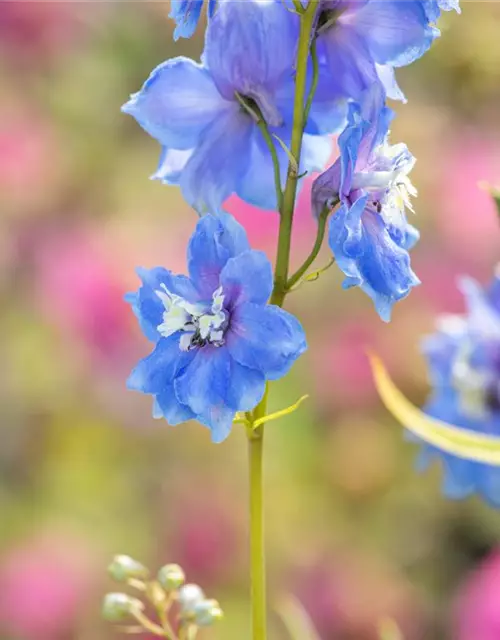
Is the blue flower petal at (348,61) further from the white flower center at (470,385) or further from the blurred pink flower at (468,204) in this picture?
the blurred pink flower at (468,204)

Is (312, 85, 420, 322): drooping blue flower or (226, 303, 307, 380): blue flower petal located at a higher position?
(312, 85, 420, 322): drooping blue flower

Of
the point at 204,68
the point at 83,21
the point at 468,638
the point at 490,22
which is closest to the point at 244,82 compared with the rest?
the point at 204,68

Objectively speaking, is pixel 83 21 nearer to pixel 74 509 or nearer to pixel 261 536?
pixel 74 509

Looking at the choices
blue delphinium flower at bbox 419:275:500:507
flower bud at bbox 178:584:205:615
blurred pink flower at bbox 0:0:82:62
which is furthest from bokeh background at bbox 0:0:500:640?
flower bud at bbox 178:584:205:615

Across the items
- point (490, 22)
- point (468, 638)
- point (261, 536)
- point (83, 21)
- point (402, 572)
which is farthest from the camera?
point (83, 21)

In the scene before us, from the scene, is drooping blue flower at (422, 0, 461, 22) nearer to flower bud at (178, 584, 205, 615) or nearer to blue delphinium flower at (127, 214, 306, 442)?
blue delphinium flower at (127, 214, 306, 442)

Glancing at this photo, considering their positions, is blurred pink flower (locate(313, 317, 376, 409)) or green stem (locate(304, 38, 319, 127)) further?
blurred pink flower (locate(313, 317, 376, 409))

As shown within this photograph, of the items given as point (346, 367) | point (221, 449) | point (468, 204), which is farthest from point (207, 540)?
point (468, 204)
